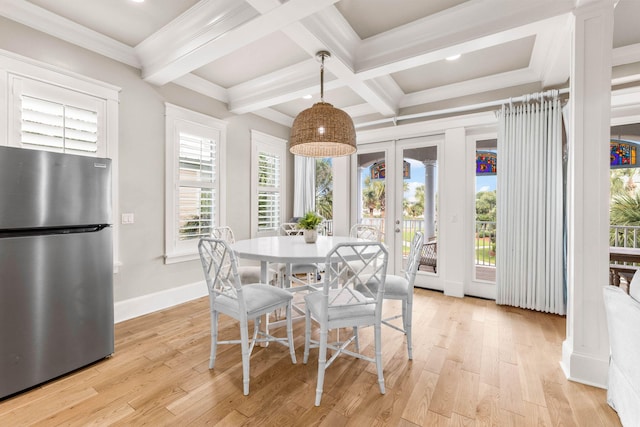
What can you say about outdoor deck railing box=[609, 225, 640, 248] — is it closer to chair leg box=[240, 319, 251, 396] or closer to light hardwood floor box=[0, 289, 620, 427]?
light hardwood floor box=[0, 289, 620, 427]

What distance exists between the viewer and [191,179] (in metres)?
3.57

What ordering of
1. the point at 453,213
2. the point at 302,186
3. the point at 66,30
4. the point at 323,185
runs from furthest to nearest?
1. the point at 323,185
2. the point at 302,186
3. the point at 453,213
4. the point at 66,30

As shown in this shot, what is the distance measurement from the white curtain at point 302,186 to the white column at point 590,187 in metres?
3.78

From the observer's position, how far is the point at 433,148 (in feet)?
13.5

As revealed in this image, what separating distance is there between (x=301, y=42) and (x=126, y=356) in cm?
289

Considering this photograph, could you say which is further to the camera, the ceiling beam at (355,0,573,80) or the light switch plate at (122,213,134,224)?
the light switch plate at (122,213,134,224)

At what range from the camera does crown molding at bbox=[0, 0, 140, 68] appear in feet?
7.27

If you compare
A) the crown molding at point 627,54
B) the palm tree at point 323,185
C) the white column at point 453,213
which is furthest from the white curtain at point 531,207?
the palm tree at point 323,185

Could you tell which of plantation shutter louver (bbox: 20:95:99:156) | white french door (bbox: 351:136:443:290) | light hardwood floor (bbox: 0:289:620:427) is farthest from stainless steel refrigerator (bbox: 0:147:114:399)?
white french door (bbox: 351:136:443:290)

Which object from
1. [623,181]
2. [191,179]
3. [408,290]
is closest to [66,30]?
[191,179]

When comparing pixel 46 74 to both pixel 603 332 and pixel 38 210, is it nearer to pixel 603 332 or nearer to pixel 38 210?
pixel 38 210

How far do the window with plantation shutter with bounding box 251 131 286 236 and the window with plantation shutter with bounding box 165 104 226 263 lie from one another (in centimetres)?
63

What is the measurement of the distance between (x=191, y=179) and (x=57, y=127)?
132cm

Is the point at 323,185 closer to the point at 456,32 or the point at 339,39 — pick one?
the point at 339,39
